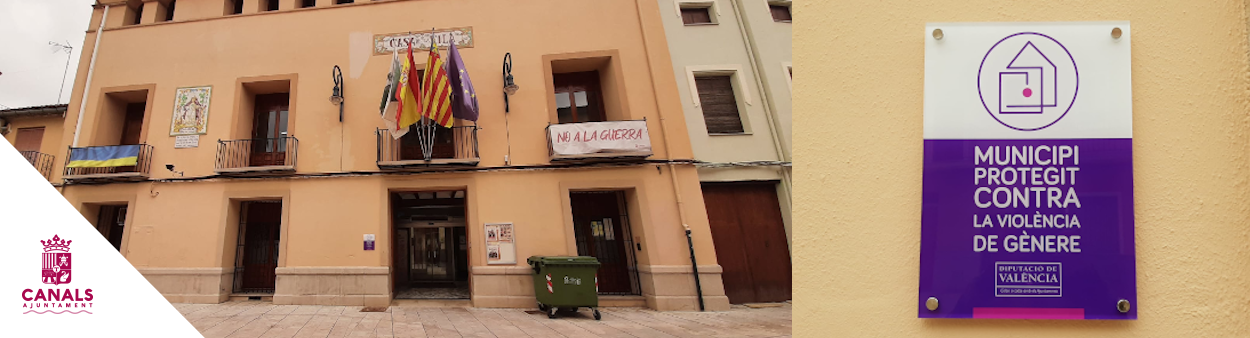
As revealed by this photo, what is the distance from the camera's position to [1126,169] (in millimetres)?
1029

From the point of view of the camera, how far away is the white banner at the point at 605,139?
7.45 metres

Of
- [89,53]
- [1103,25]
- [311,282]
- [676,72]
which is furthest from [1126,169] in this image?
[89,53]

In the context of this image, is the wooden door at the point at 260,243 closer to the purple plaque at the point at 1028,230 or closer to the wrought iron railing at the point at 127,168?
the wrought iron railing at the point at 127,168

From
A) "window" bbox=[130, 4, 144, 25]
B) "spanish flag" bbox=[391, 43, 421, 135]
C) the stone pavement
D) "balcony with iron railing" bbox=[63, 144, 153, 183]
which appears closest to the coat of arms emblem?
the stone pavement

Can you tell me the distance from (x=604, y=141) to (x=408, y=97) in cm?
274

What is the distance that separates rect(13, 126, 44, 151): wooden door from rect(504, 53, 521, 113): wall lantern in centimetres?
646

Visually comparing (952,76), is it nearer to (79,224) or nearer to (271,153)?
(79,224)

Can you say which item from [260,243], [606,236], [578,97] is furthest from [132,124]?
[606,236]

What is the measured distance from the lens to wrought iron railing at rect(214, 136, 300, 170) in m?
8.03

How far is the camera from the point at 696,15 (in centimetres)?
850

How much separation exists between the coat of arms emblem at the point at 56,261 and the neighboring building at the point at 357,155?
13.4ft

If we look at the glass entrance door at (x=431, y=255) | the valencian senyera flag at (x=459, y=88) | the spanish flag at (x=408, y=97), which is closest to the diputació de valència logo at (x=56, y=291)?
the spanish flag at (x=408, y=97)

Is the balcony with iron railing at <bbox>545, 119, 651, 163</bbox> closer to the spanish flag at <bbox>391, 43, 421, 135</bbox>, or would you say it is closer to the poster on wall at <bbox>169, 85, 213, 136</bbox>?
the spanish flag at <bbox>391, 43, 421, 135</bbox>

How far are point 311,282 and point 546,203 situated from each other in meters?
3.52
